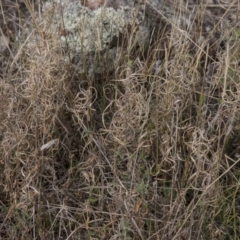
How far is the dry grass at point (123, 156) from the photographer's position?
1992 millimetres

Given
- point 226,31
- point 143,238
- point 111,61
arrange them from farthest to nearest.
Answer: point 111,61 → point 226,31 → point 143,238

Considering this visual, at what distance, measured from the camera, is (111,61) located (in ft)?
8.14

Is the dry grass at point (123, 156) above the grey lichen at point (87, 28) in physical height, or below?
below

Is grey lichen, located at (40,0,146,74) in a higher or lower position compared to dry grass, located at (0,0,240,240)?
higher

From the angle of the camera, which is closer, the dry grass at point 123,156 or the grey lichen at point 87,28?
the dry grass at point 123,156

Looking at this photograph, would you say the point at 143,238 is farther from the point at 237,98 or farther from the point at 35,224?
the point at 237,98

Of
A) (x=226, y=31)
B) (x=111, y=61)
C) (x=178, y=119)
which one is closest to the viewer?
(x=178, y=119)

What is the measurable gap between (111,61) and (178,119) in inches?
19.1

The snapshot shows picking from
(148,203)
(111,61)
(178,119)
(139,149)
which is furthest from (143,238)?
(111,61)

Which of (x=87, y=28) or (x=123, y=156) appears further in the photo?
(x=87, y=28)

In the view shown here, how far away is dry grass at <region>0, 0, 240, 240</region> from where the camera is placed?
199cm

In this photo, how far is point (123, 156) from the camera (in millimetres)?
2092

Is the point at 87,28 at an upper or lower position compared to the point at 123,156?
upper

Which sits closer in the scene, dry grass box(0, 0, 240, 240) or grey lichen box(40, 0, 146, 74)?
dry grass box(0, 0, 240, 240)
